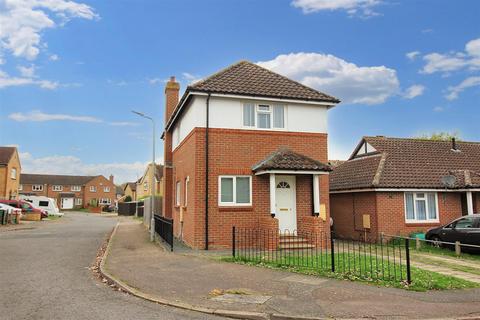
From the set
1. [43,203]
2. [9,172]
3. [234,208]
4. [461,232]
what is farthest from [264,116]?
[43,203]

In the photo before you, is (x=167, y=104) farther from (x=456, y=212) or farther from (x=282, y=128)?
(x=456, y=212)

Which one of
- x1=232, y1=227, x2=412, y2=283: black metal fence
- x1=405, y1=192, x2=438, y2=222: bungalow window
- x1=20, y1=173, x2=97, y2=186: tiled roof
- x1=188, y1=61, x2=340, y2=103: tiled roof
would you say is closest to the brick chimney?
x1=188, y1=61, x2=340, y2=103: tiled roof

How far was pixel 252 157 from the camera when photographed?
15.2m

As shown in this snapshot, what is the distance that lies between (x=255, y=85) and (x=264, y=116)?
4.37 ft

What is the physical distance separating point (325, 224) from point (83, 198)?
2979 inches

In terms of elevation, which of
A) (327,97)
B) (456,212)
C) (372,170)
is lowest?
(456,212)

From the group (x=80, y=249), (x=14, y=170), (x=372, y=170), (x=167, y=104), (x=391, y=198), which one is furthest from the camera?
(x=14, y=170)

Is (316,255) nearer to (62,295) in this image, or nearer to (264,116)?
(264,116)

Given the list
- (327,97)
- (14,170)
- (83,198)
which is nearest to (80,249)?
(327,97)

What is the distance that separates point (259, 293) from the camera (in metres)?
7.81

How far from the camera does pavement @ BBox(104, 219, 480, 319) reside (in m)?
6.70

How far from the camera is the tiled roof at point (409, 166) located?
18.3m

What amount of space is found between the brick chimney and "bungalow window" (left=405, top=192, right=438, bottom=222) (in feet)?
39.0

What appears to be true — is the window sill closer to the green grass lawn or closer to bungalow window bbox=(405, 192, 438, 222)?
the green grass lawn
